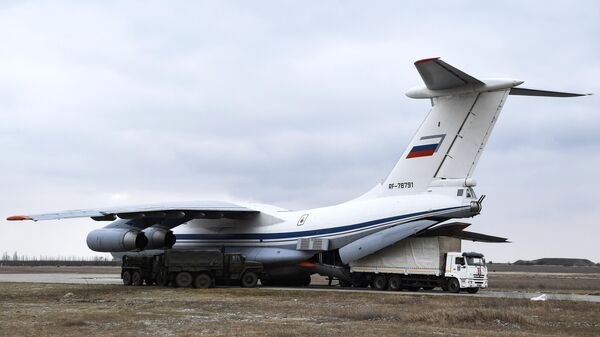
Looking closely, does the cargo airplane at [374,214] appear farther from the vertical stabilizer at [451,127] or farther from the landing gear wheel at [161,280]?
the landing gear wheel at [161,280]

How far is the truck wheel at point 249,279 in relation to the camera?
89.5 feet

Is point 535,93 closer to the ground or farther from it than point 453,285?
farther from it

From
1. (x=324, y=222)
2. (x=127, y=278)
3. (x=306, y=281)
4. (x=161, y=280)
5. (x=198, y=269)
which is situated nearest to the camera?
(x=198, y=269)

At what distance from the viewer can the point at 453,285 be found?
81.1ft

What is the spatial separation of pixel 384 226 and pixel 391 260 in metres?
1.52

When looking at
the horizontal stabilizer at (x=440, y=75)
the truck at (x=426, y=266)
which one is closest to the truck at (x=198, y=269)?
the truck at (x=426, y=266)

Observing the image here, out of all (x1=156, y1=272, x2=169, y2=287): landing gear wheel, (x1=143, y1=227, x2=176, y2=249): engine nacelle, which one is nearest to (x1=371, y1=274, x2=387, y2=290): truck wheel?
(x1=156, y1=272, x2=169, y2=287): landing gear wheel

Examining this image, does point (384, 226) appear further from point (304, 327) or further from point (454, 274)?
point (304, 327)

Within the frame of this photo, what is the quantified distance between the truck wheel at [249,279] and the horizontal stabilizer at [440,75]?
9698 mm

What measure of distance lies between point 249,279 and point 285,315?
38.0 ft

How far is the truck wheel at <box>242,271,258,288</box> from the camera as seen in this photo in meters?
27.3

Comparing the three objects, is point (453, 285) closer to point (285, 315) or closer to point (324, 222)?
point (324, 222)

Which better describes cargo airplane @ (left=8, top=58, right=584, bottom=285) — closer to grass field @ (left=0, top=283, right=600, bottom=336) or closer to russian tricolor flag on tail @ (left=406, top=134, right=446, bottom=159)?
russian tricolor flag on tail @ (left=406, top=134, right=446, bottom=159)

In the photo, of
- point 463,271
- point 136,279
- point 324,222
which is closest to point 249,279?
point 324,222
